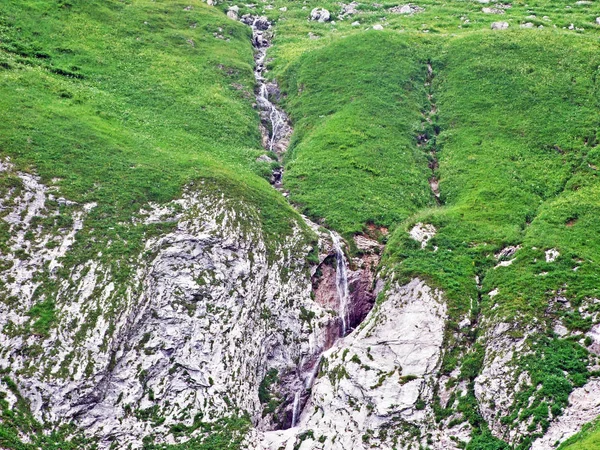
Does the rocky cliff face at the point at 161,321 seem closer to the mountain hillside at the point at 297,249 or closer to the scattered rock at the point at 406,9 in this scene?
the mountain hillside at the point at 297,249

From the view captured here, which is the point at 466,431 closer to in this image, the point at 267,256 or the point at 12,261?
the point at 267,256

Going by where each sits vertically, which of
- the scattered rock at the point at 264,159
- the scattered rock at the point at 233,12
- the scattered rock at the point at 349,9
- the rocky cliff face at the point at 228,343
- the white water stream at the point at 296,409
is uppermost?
the scattered rock at the point at 349,9

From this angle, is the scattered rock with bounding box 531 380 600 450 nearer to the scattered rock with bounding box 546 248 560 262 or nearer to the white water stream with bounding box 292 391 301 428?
the scattered rock with bounding box 546 248 560 262

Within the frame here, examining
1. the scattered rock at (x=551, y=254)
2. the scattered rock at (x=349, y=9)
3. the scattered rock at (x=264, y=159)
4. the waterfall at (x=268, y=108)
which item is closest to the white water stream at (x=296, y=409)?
the scattered rock at (x=551, y=254)

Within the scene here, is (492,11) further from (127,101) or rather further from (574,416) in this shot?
(574,416)

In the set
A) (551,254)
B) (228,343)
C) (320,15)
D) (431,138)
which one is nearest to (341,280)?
(228,343)

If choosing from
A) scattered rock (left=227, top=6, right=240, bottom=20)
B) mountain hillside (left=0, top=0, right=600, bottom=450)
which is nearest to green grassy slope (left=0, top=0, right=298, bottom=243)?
mountain hillside (left=0, top=0, right=600, bottom=450)

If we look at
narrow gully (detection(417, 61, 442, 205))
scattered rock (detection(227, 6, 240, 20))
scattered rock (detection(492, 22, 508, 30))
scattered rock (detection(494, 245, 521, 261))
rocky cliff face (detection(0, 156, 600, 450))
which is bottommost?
rocky cliff face (detection(0, 156, 600, 450))
